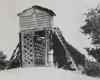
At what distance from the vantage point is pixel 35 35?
212 centimetres

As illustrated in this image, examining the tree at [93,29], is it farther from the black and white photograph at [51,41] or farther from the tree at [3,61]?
the tree at [3,61]

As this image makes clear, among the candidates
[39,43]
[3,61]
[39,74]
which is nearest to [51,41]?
[39,43]

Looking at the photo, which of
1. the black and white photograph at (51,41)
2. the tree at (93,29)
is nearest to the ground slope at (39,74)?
the black and white photograph at (51,41)

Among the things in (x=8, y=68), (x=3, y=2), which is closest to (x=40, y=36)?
(x=8, y=68)

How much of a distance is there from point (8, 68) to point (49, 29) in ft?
1.50

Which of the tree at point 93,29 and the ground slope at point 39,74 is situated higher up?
the tree at point 93,29

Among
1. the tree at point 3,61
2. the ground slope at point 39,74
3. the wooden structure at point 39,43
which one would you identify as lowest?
the ground slope at point 39,74

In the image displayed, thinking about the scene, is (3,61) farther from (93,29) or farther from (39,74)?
(93,29)

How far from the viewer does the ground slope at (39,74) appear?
1.88 m

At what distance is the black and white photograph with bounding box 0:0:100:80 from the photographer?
6.14 ft

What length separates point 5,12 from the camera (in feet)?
7.71

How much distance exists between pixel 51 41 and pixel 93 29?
1.06ft

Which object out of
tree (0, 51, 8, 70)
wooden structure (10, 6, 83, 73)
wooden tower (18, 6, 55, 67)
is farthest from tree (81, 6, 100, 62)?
tree (0, 51, 8, 70)

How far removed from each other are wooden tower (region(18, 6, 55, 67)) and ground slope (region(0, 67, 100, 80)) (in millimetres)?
46
